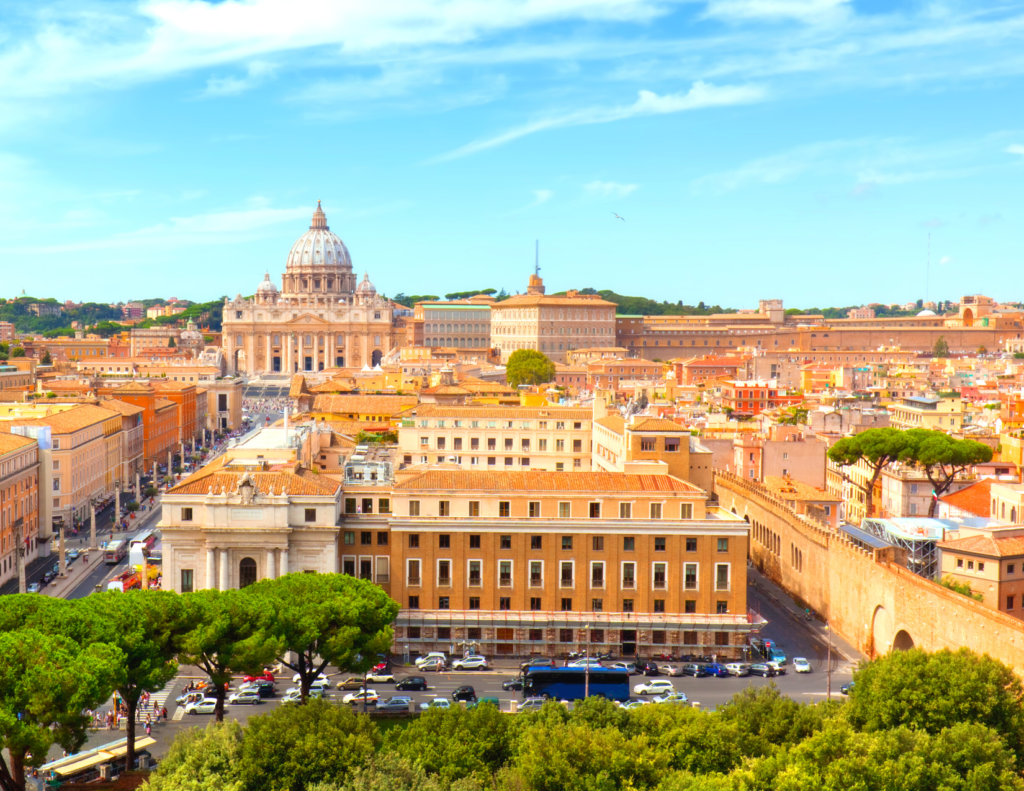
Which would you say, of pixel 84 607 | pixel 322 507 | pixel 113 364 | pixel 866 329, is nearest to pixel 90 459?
pixel 322 507

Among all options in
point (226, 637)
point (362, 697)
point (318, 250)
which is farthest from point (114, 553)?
point (318, 250)

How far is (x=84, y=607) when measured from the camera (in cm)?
2312

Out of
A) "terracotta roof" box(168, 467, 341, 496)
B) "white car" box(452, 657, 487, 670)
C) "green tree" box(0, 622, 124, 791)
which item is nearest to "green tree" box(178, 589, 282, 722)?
"green tree" box(0, 622, 124, 791)

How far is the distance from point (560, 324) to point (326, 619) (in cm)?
10056

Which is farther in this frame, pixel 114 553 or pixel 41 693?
pixel 114 553

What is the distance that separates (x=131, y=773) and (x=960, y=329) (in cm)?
12399

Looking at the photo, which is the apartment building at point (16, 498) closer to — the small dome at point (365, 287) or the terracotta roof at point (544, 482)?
the terracotta roof at point (544, 482)

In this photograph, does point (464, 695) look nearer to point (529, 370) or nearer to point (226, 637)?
point (226, 637)

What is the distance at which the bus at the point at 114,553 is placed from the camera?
41.0m

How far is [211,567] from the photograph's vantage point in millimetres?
30047

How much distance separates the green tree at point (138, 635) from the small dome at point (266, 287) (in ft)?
423

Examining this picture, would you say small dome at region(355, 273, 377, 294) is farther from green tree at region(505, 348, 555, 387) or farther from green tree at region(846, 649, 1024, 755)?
green tree at region(846, 649, 1024, 755)

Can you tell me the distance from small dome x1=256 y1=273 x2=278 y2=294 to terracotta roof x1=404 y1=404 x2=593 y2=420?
109m

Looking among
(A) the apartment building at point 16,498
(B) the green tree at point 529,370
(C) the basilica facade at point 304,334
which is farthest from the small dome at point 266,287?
(A) the apartment building at point 16,498
